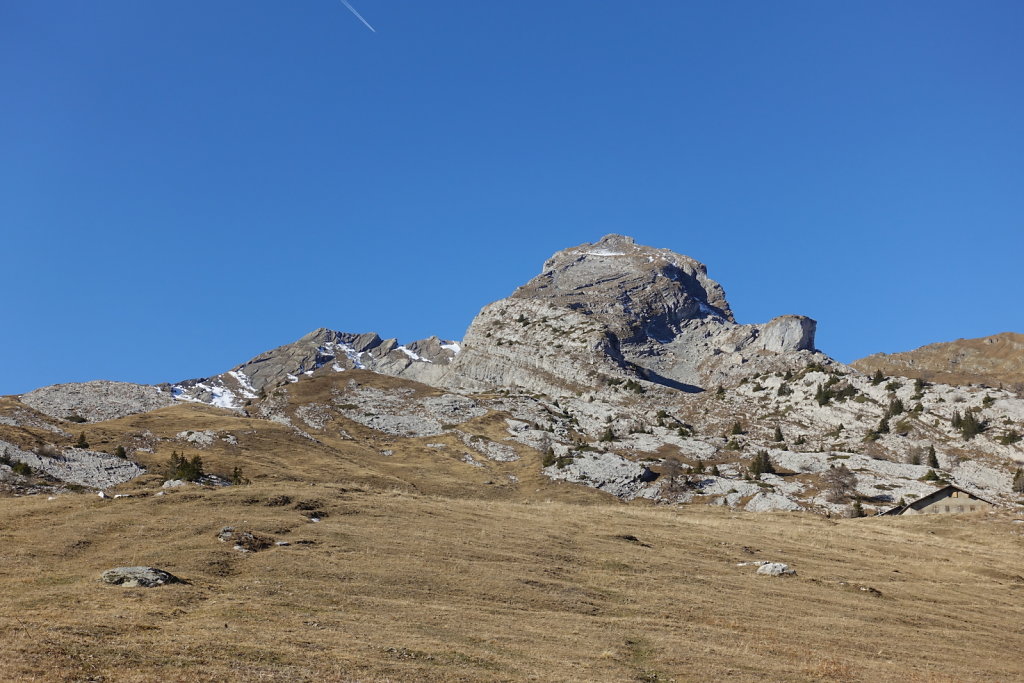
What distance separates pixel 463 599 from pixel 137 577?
16.6m

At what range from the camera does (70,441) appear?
9844cm

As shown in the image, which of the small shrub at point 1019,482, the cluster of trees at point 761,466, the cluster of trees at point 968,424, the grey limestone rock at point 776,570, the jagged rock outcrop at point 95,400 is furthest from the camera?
the jagged rock outcrop at point 95,400

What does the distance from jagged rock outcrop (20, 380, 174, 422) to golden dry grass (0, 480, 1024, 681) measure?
99.0 meters

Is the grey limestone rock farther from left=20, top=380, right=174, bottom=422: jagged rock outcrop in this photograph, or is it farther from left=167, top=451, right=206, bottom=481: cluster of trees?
left=20, top=380, right=174, bottom=422: jagged rock outcrop

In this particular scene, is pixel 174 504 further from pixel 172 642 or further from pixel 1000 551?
pixel 1000 551

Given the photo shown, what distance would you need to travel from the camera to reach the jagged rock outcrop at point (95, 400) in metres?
150

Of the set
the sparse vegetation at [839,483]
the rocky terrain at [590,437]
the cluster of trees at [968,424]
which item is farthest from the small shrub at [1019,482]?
the cluster of trees at [968,424]

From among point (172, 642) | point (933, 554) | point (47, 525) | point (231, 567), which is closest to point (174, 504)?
point (47, 525)

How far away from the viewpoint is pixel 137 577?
3897 centimetres

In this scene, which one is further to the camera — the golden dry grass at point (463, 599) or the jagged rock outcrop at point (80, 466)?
the jagged rock outcrop at point (80, 466)

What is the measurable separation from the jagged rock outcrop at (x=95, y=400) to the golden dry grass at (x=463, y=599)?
99049 mm

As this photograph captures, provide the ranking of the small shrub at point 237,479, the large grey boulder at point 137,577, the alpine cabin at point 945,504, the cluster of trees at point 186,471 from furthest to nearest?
the alpine cabin at point 945,504, the small shrub at point 237,479, the cluster of trees at point 186,471, the large grey boulder at point 137,577

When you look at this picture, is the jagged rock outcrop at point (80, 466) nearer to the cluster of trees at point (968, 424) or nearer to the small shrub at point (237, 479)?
the small shrub at point (237, 479)

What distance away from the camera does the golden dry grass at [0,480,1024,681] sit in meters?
28.4
